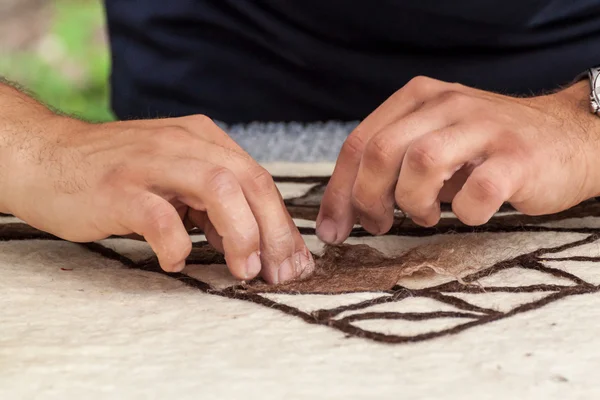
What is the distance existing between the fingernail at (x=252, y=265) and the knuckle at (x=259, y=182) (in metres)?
0.04

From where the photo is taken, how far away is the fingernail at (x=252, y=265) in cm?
54

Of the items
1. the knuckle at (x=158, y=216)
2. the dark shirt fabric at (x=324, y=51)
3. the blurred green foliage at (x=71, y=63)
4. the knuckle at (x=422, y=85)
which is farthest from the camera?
the blurred green foliage at (x=71, y=63)

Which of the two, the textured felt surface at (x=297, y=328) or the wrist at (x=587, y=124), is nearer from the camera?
the textured felt surface at (x=297, y=328)

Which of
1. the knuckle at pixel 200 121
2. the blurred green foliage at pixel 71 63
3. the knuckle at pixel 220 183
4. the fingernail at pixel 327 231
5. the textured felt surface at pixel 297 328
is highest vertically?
the blurred green foliage at pixel 71 63

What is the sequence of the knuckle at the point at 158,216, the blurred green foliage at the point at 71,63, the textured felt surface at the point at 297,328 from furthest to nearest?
the blurred green foliage at the point at 71,63
the knuckle at the point at 158,216
the textured felt surface at the point at 297,328

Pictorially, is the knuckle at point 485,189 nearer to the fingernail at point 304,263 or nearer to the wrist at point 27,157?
the fingernail at point 304,263

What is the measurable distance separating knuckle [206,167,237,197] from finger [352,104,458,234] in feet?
0.33

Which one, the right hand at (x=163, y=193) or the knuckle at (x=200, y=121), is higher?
the knuckle at (x=200, y=121)

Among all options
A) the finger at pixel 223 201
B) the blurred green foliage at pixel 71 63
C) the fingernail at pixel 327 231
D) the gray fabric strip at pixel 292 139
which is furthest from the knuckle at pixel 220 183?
the blurred green foliage at pixel 71 63

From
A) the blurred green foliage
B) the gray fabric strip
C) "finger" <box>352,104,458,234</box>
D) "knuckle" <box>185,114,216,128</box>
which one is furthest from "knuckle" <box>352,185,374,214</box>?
the blurred green foliage

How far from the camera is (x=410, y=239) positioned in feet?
2.23

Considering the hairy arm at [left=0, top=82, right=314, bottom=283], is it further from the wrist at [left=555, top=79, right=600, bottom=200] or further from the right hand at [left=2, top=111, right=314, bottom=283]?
the wrist at [left=555, top=79, right=600, bottom=200]

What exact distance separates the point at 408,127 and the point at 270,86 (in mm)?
571

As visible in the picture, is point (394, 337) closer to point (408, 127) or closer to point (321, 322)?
point (321, 322)
